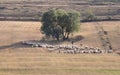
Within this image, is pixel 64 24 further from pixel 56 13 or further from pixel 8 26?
pixel 8 26

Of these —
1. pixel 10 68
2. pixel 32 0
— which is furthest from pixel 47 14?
pixel 32 0

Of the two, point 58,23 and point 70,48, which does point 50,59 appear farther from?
point 58,23

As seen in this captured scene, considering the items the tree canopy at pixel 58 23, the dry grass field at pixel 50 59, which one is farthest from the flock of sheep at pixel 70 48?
the tree canopy at pixel 58 23

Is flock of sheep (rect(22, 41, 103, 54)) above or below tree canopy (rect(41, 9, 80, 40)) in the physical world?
below

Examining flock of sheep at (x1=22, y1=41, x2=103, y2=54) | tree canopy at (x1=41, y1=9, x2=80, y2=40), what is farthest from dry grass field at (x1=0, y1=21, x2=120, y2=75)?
tree canopy at (x1=41, y1=9, x2=80, y2=40)

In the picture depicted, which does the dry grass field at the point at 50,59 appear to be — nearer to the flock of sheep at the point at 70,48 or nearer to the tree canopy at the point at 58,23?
the flock of sheep at the point at 70,48

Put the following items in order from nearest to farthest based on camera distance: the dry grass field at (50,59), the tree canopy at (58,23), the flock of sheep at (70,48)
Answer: the dry grass field at (50,59) < the flock of sheep at (70,48) < the tree canopy at (58,23)

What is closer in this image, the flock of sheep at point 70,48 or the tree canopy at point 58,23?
the flock of sheep at point 70,48

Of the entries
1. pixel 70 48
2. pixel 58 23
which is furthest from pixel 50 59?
pixel 58 23

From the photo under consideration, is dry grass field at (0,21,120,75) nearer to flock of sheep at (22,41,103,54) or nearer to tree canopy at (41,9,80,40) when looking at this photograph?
flock of sheep at (22,41,103,54)
